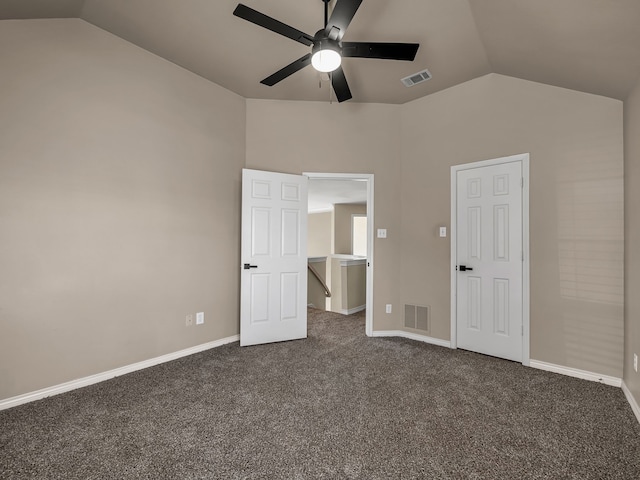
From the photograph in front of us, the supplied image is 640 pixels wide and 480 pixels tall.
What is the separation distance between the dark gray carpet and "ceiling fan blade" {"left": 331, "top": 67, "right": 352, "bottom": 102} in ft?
8.00

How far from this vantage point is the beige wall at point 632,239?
2.22m

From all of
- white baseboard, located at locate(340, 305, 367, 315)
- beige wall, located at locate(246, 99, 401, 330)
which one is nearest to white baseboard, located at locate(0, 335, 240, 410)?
beige wall, located at locate(246, 99, 401, 330)

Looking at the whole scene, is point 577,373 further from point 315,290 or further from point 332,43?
point 315,290

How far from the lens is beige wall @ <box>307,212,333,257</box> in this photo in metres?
9.81

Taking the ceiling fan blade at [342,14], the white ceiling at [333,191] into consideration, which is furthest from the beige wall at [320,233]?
the ceiling fan blade at [342,14]

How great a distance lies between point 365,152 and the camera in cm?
394

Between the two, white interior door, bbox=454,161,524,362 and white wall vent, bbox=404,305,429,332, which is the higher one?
white interior door, bbox=454,161,524,362

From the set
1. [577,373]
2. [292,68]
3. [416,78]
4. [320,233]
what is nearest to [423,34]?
[416,78]

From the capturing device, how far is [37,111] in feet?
7.61

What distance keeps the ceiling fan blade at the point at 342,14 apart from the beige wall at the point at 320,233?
7.72 metres

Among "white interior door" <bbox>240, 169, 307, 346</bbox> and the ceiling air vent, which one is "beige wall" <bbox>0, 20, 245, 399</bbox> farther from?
the ceiling air vent

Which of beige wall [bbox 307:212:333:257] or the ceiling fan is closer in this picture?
the ceiling fan

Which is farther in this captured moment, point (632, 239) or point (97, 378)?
point (97, 378)

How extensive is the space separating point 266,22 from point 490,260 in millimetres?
2899
